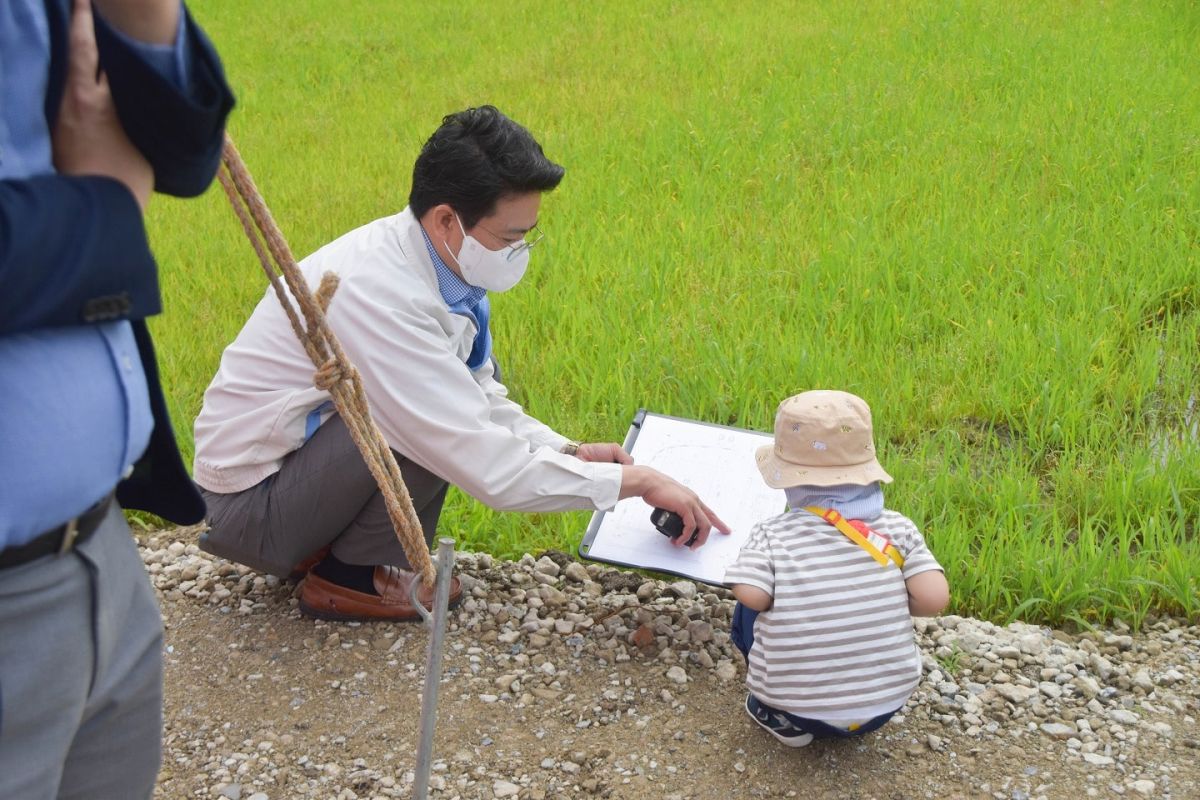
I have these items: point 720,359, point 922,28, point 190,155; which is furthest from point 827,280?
point 922,28

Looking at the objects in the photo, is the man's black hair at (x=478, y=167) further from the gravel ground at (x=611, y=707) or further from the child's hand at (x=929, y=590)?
the child's hand at (x=929, y=590)

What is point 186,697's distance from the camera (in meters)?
2.74

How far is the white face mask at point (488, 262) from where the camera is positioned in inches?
108

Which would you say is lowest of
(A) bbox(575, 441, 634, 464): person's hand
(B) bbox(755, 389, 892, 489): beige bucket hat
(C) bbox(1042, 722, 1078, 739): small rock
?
(C) bbox(1042, 722, 1078, 739): small rock

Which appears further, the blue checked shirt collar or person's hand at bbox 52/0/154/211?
the blue checked shirt collar

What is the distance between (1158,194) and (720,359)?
236cm

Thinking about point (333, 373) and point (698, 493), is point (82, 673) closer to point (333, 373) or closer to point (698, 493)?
point (333, 373)

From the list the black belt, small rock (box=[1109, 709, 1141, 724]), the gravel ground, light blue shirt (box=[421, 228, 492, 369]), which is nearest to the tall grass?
the gravel ground

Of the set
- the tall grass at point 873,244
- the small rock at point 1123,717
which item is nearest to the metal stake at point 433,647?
the tall grass at point 873,244

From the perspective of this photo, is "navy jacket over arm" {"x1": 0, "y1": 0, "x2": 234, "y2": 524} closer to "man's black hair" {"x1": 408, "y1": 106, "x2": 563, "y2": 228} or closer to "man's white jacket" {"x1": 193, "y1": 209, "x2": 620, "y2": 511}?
"man's white jacket" {"x1": 193, "y1": 209, "x2": 620, "y2": 511}

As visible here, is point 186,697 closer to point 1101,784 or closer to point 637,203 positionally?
point 1101,784

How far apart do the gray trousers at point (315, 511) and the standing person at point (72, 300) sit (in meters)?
1.45

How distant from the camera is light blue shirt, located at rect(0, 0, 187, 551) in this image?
1.14 metres

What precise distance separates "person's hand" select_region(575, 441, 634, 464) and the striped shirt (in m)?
0.69
